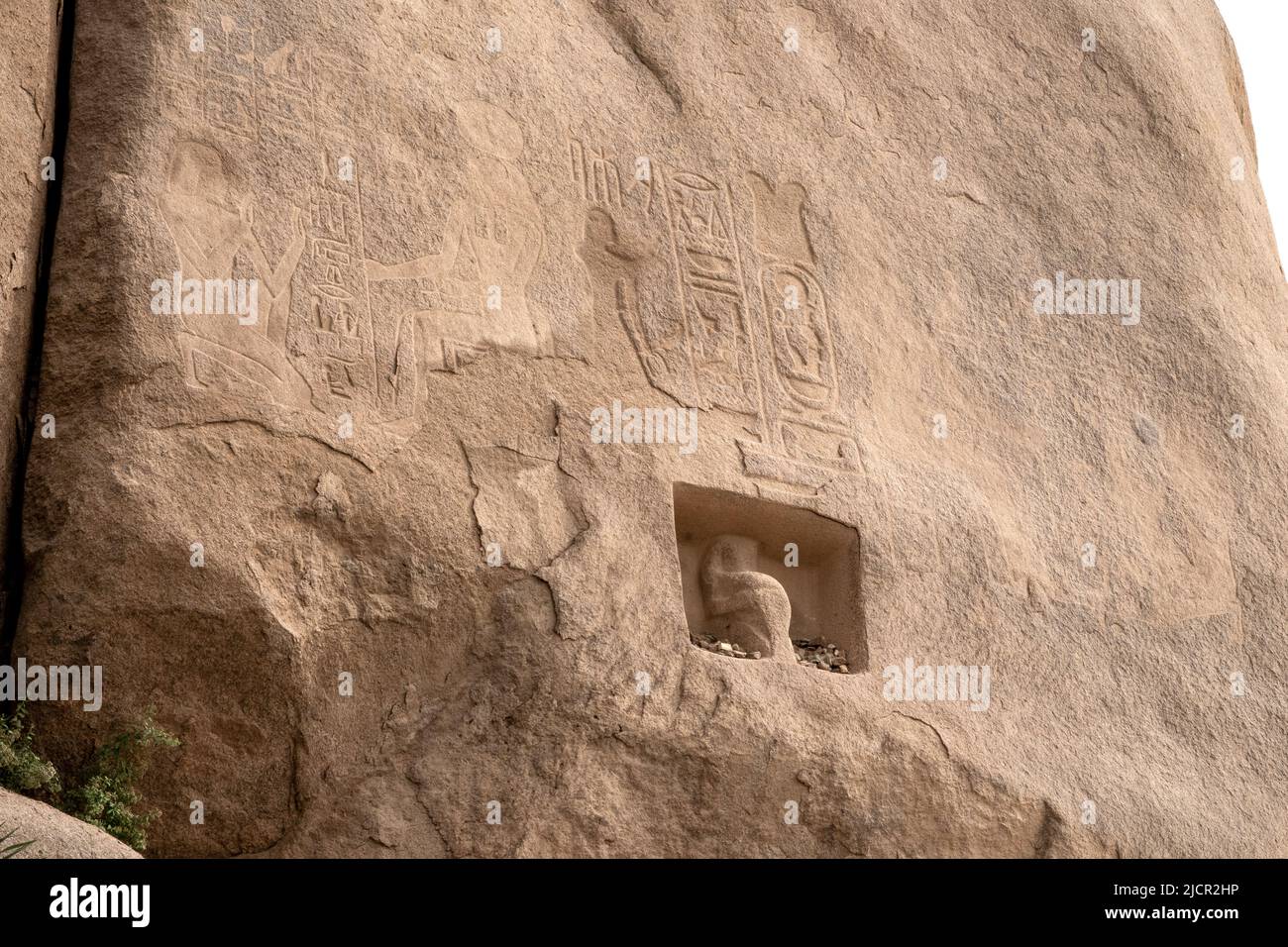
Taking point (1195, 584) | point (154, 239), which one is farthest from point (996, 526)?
point (154, 239)

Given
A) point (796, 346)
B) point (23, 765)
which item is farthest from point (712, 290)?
point (23, 765)

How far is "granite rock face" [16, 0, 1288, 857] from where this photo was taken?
5.25 meters

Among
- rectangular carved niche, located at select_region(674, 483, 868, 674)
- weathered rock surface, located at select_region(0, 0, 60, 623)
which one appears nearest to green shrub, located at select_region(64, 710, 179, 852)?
weathered rock surface, located at select_region(0, 0, 60, 623)

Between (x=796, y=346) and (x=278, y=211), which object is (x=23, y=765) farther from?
(x=796, y=346)

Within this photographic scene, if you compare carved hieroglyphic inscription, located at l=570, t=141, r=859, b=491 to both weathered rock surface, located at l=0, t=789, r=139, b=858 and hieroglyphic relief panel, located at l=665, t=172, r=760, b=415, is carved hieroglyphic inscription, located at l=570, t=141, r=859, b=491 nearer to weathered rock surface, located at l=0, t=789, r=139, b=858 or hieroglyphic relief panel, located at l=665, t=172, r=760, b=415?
hieroglyphic relief panel, located at l=665, t=172, r=760, b=415

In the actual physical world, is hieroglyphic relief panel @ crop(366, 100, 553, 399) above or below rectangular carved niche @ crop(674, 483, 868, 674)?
above

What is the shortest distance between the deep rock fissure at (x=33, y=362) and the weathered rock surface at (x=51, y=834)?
0.79 metres

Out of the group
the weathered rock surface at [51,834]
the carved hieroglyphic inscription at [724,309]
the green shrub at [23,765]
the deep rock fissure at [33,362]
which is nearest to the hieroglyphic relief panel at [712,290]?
the carved hieroglyphic inscription at [724,309]

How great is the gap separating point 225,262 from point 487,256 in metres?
0.89

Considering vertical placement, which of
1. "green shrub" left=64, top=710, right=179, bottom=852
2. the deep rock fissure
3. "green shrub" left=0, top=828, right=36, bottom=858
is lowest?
"green shrub" left=0, top=828, right=36, bottom=858

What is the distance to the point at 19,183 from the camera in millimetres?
5410

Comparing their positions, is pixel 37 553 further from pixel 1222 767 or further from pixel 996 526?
pixel 1222 767

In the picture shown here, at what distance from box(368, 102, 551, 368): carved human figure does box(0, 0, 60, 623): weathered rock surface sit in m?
1.01

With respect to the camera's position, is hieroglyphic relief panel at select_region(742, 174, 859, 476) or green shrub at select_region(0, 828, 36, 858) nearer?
green shrub at select_region(0, 828, 36, 858)
